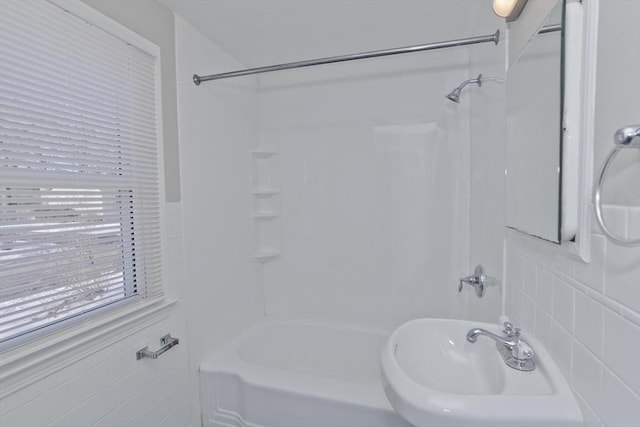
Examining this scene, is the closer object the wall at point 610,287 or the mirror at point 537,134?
the wall at point 610,287


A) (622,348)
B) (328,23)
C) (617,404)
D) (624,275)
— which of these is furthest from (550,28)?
(328,23)

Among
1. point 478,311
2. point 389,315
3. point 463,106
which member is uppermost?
point 463,106

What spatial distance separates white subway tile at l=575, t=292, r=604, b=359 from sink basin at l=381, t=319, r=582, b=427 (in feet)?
0.57

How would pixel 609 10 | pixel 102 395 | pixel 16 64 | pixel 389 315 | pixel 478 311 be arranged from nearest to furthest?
pixel 609 10 < pixel 16 64 < pixel 102 395 < pixel 478 311 < pixel 389 315

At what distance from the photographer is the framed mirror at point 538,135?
840 millimetres

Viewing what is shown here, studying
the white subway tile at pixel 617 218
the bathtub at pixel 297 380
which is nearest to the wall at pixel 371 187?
the bathtub at pixel 297 380

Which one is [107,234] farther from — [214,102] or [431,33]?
[431,33]

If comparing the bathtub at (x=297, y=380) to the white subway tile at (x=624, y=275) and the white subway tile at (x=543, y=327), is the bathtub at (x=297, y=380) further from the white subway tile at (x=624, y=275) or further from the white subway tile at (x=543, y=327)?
the white subway tile at (x=624, y=275)

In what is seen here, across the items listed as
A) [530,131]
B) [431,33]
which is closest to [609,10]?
[530,131]

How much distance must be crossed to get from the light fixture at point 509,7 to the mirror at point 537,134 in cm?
17

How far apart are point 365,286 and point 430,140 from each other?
116cm

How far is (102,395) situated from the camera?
1304mm

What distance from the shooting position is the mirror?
2.79ft

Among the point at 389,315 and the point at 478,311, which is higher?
the point at 478,311
